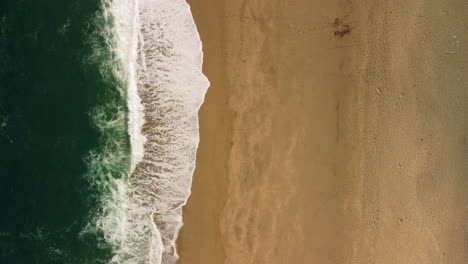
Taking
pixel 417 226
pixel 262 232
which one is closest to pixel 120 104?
pixel 262 232

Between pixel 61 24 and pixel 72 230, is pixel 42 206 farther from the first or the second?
pixel 61 24

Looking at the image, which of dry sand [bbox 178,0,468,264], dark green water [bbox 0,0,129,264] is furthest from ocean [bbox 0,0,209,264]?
dry sand [bbox 178,0,468,264]

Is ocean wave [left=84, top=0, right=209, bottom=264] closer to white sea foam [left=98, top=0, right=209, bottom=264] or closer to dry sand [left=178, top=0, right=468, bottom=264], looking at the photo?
white sea foam [left=98, top=0, right=209, bottom=264]

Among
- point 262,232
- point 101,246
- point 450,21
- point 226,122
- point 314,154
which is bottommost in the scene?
point 101,246

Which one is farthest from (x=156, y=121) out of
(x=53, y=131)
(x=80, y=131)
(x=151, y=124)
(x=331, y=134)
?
(x=331, y=134)

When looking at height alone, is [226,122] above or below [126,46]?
below
